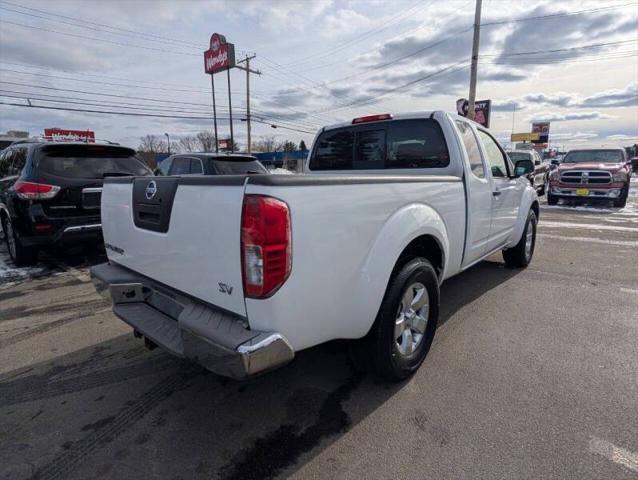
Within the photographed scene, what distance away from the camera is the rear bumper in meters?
1.83

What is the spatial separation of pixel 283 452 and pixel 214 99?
3905 centimetres

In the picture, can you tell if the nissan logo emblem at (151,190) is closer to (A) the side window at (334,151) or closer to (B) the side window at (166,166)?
(A) the side window at (334,151)

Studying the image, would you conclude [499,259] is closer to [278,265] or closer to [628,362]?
[628,362]

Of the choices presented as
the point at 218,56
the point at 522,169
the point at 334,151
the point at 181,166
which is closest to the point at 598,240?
the point at 522,169

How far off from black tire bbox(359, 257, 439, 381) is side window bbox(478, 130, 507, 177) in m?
2.04

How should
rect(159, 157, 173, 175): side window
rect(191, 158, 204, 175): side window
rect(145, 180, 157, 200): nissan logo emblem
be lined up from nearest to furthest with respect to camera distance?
rect(145, 180, 157, 200): nissan logo emblem
rect(191, 158, 204, 175): side window
rect(159, 157, 173, 175): side window

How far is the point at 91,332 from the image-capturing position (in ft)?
12.3

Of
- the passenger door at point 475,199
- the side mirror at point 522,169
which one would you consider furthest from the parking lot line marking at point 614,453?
the side mirror at point 522,169

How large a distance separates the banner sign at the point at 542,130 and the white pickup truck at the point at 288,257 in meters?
83.6

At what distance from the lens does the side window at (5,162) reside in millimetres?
6588

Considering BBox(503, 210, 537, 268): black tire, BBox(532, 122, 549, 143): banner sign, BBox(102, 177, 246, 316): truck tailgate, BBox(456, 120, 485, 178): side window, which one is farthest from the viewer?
BBox(532, 122, 549, 143): banner sign

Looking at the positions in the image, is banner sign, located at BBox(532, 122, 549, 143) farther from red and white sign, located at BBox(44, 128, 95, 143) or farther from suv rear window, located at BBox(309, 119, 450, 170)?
suv rear window, located at BBox(309, 119, 450, 170)

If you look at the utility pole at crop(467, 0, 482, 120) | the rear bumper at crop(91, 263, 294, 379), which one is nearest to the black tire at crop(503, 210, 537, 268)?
the rear bumper at crop(91, 263, 294, 379)

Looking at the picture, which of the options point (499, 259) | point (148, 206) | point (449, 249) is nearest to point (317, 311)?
point (148, 206)
